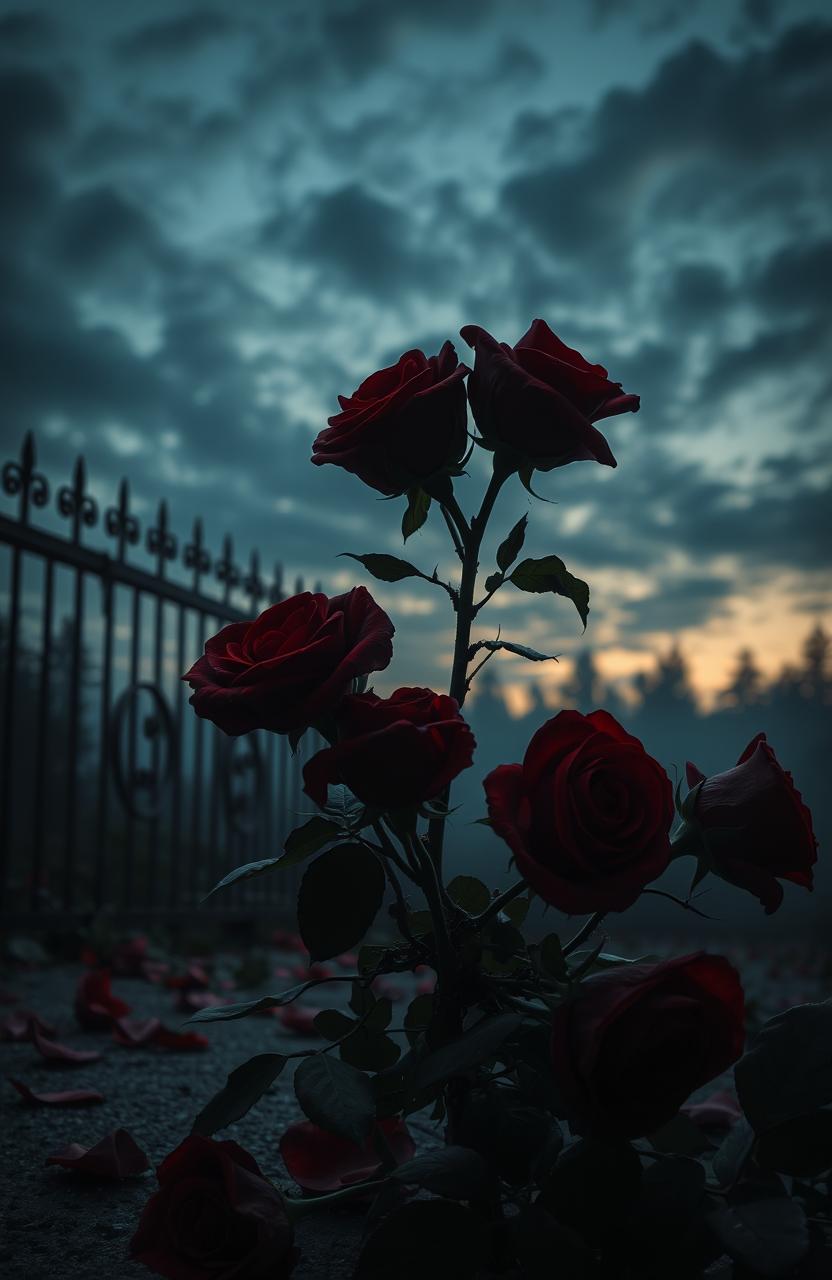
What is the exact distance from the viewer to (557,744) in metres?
0.97

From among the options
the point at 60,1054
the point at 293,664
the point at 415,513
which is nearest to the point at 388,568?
the point at 415,513

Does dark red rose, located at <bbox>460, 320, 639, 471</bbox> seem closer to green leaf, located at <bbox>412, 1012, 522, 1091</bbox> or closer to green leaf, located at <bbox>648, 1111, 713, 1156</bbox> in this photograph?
green leaf, located at <bbox>412, 1012, 522, 1091</bbox>

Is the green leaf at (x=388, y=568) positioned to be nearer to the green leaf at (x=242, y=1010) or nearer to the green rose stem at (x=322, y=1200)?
the green leaf at (x=242, y=1010)

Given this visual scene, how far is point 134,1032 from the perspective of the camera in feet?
8.87

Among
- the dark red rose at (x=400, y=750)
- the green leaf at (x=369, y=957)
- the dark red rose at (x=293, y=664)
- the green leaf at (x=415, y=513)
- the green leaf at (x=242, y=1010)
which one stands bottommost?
the green leaf at (x=242, y=1010)

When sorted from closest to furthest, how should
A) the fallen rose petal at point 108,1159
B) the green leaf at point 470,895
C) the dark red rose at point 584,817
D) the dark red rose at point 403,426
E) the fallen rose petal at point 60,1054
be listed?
1. the dark red rose at point 584,817
2. the dark red rose at point 403,426
3. the green leaf at point 470,895
4. the fallen rose petal at point 108,1159
5. the fallen rose petal at point 60,1054

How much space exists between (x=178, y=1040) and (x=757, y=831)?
7.16ft

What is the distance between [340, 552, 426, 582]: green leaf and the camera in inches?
47.2

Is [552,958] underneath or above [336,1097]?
above

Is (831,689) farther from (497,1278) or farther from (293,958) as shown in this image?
(497,1278)

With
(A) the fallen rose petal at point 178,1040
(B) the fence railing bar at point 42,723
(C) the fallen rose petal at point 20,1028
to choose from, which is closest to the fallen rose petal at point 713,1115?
(A) the fallen rose petal at point 178,1040

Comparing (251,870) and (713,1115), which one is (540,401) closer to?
(251,870)

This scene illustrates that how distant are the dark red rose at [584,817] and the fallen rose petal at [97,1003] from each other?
239 cm

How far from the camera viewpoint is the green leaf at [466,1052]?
94 centimetres
